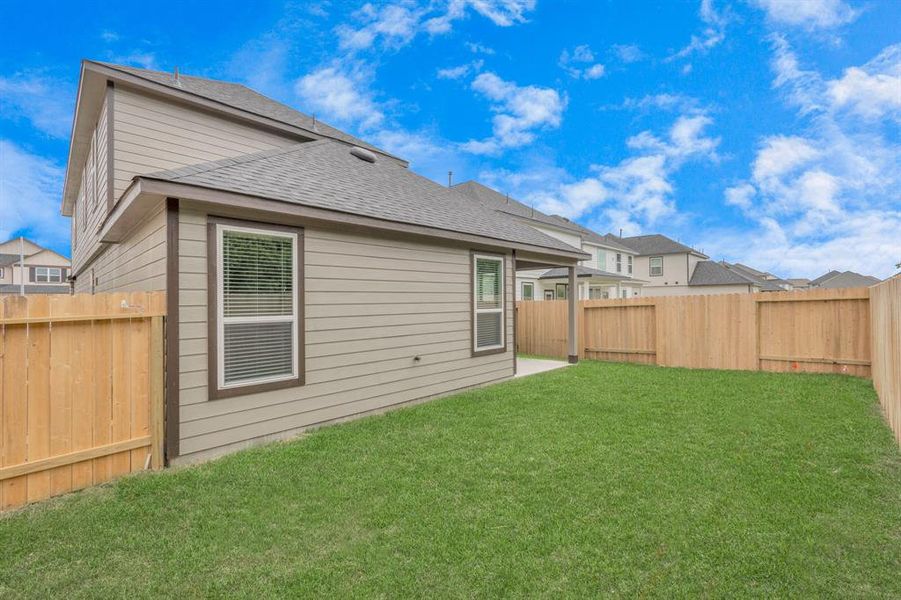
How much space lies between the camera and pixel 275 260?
4.68m

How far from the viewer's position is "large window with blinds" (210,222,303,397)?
4250mm

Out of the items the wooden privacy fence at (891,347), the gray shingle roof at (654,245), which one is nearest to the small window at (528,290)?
the wooden privacy fence at (891,347)

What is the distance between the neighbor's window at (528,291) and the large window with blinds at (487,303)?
405 inches

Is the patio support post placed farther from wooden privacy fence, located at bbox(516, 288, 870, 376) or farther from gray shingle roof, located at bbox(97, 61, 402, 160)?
gray shingle roof, located at bbox(97, 61, 402, 160)

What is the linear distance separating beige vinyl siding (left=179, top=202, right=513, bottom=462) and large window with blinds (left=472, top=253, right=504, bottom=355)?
0.20 metres

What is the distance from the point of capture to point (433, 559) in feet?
7.95

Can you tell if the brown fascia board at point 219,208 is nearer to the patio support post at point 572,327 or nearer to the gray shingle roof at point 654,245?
the patio support post at point 572,327

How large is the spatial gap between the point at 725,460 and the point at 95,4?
16.3m

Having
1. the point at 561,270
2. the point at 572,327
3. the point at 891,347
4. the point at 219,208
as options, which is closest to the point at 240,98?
the point at 219,208

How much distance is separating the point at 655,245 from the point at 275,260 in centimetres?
3227

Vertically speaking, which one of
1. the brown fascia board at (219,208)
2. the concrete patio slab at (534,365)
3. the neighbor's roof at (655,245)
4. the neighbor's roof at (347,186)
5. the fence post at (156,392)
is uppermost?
the neighbor's roof at (655,245)

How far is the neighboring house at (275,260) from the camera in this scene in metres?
4.08

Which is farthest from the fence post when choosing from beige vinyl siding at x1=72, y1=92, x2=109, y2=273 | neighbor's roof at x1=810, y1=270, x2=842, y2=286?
neighbor's roof at x1=810, y1=270, x2=842, y2=286

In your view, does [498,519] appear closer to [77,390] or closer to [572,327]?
[77,390]
